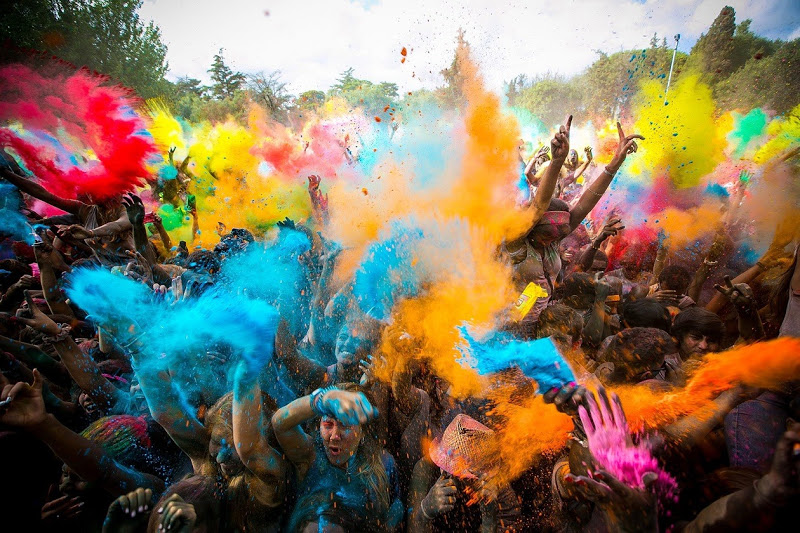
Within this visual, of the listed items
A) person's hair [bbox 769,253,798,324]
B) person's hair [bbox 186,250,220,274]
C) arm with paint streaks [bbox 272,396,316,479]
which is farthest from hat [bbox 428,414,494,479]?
person's hair [bbox 186,250,220,274]

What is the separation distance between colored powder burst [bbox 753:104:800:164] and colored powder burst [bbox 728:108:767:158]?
0.29 meters

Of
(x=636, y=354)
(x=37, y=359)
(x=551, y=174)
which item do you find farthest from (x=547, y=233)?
(x=37, y=359)

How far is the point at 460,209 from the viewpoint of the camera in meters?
3.66

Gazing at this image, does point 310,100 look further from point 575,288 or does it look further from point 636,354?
point 636,354

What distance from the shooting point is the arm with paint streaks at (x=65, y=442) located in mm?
1838

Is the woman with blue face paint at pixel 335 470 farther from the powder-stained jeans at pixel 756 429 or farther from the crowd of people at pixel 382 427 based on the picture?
the powder-stained jeans at pixel 756 429

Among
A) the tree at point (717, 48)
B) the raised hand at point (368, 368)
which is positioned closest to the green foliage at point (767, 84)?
the tree at point (717, 48)

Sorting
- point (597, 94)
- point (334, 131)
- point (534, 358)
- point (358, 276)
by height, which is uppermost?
point (597, 94)

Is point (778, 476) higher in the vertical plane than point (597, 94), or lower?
lower

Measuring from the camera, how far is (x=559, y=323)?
3250mm

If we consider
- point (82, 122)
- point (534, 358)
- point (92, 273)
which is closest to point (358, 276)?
point (534, 358)

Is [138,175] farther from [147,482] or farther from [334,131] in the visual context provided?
[334,131]

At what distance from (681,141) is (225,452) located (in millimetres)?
9039

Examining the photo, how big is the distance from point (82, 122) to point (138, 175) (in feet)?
9.76
